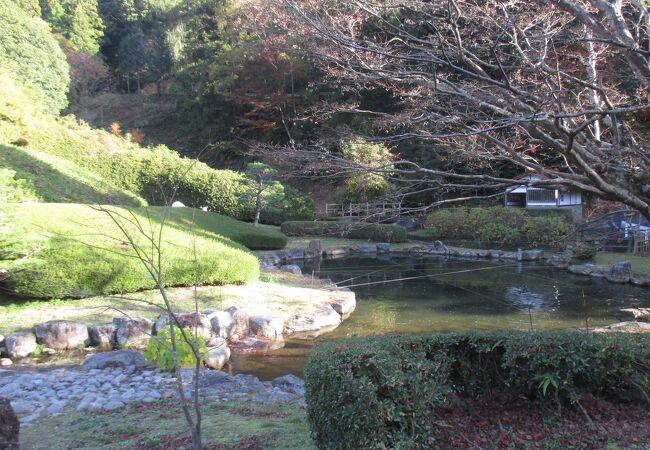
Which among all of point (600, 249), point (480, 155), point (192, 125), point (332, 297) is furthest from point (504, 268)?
point (192, 125)

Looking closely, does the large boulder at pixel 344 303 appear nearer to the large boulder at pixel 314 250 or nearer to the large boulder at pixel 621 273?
the large boulder at pixel 314 250

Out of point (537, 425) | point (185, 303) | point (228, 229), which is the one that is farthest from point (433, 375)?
point (228, 229)

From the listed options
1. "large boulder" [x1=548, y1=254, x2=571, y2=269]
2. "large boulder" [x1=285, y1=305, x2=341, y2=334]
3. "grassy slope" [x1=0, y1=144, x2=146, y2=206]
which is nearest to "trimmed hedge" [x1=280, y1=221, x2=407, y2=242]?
"large boulder" [x1=548, y1=254, x2=571, y2=269]

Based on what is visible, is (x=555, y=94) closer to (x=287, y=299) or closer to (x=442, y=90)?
(x=442, y=90)

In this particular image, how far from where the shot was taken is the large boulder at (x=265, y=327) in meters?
7.86

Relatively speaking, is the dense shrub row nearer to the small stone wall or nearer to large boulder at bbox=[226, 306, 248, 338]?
the small stone wall

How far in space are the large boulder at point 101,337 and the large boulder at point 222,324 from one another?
4.65 feet

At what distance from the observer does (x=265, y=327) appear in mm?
7887

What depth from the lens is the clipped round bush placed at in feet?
82.7

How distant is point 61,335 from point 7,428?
423cm

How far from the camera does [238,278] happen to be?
10039 mm

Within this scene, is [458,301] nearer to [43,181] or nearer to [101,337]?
[101,337]

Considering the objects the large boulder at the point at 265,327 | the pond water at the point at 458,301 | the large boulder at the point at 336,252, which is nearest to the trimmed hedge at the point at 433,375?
the pond water at the point at 458,301

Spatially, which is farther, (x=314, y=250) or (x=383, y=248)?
(x=383, y=248)
